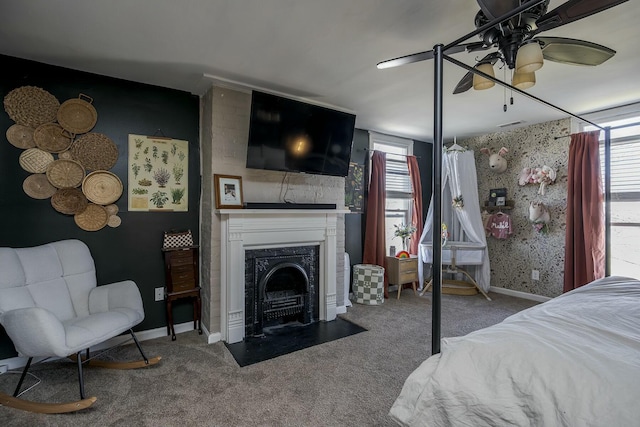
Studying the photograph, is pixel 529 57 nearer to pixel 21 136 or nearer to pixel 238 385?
pixel 238 385

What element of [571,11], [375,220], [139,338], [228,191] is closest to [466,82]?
[571,11]

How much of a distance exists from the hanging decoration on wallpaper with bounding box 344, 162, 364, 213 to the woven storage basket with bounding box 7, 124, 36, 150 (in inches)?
121

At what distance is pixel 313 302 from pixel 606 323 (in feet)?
7.87

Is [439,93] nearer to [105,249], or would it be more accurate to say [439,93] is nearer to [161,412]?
[161,412]

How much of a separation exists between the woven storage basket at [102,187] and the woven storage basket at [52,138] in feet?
0.94

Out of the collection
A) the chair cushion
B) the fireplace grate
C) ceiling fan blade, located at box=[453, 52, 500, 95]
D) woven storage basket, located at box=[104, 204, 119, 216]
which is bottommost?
the fireplace grate

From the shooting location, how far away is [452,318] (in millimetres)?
3387

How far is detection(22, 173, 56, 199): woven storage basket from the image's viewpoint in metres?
2.40

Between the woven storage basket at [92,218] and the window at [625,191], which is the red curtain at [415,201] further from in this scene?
the woven storage basket at [92,218]

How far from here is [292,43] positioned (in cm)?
216

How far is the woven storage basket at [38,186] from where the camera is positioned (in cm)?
240

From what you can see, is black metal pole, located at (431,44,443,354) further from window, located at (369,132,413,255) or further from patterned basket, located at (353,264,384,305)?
window, located at (369,132,413,255)

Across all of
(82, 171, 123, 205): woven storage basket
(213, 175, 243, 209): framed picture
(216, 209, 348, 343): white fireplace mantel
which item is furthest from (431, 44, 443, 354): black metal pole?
(82, 171, 123, 205): woven storage basket

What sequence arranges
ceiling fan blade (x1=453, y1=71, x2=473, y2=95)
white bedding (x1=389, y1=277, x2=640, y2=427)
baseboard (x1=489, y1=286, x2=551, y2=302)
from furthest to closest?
1. baseboard (x1=489, y1=286, x2=551, y2=302)
2. ceiling fan blade (x1=453, y1=71, x2=473, y2=95)
3. white bedding (x1=389, y1=277, x2=640, y2=427)
